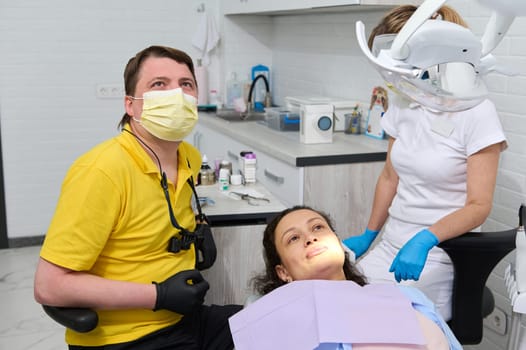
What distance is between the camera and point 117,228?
5.39 feet

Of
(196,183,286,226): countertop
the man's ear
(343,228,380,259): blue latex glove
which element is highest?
(196,183,286,226): countertop

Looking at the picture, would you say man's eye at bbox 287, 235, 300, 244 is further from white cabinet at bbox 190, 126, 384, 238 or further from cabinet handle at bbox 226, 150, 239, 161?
cabinet handle at bbox 226, 150, 239, 161

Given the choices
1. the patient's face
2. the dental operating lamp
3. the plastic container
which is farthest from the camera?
the plastic container

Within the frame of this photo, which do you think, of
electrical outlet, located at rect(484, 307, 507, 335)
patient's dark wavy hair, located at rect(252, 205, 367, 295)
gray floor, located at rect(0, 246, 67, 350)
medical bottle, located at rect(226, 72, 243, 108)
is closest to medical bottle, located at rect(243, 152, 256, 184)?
patient's dark wavy hair, located at rect(252, 205, 367, 295)

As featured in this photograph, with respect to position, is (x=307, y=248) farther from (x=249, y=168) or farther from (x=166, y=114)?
(x=249, y=168)

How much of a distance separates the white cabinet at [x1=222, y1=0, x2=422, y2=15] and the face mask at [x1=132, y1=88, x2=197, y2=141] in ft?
3.73

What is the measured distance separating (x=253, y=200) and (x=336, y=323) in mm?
916

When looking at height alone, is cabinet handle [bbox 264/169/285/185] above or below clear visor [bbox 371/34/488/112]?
below

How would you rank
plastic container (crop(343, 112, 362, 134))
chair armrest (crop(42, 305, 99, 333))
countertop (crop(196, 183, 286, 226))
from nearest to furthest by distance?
chair armrest (crop(42, 305, 99, 333)) → countertop (crop(196, 183, 286, 226)) → plastic container (crop(343, 112, 362, 134))

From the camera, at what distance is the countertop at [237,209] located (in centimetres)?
214

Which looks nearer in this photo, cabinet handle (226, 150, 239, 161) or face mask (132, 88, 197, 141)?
face mask (132, 88, 197, 141)

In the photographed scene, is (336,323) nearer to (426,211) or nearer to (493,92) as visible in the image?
(426,211)

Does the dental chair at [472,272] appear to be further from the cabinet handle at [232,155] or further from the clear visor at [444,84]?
the cabinet handle at [232,155]

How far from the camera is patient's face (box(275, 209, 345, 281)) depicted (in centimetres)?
169
